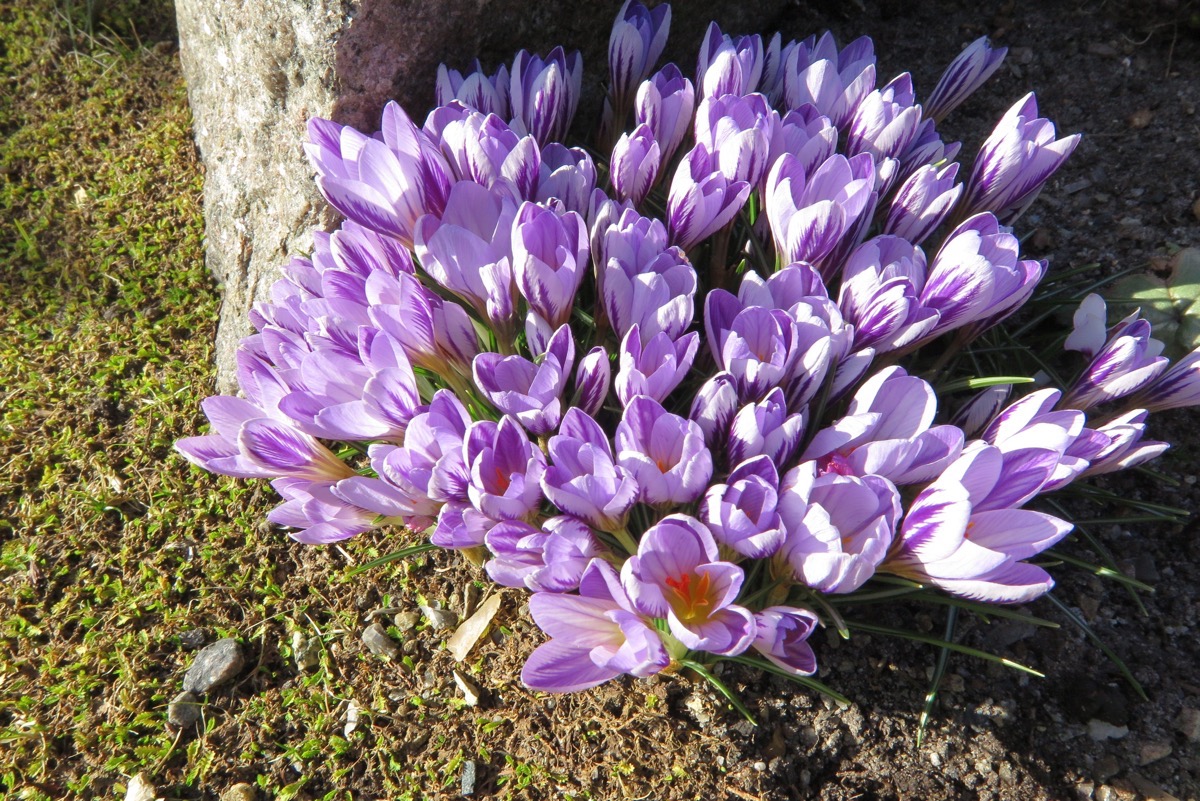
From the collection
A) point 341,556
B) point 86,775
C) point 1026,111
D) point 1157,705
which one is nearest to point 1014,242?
point 1026,111

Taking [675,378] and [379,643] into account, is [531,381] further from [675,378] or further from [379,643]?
[379,643]

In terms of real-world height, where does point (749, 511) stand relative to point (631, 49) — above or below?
below

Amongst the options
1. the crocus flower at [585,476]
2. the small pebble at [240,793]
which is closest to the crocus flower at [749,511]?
the crocus flower at [585,476]

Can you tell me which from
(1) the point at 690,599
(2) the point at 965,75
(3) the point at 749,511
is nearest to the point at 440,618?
(1) the point at 690,599

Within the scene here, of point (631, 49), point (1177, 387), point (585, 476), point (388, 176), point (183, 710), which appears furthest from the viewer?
point (631, 49)

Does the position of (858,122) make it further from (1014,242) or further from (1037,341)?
(1037,341)

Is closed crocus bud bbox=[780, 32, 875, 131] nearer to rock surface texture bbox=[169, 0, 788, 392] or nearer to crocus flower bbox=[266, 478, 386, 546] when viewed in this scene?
rock surface texture bbox=[169, 0, 788, 392]

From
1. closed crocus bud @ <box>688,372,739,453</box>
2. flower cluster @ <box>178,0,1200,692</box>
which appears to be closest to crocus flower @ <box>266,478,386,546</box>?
flower cluster @ <box>178,0,1200,692</box>
